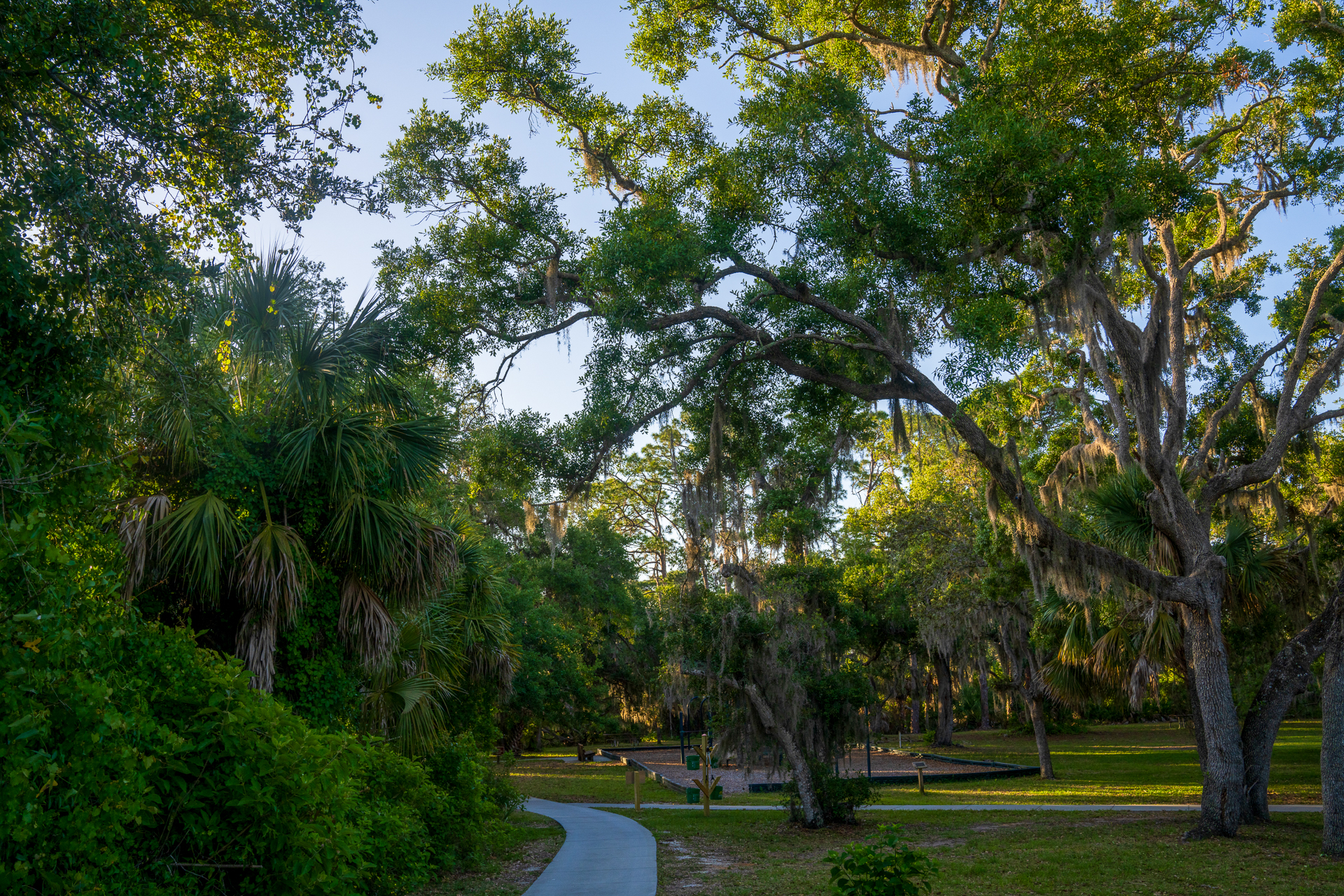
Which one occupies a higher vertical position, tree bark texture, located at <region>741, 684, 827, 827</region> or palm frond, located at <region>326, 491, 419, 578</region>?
palm frond, located at <region>326, 491, 419, 578</region>

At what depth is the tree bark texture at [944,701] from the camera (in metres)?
35.7

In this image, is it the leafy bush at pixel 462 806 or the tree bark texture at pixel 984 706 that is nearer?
the leafy bush at pixel 462 806

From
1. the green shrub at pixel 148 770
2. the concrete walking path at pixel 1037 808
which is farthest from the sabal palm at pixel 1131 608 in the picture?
the green shrub at pixel 148 770

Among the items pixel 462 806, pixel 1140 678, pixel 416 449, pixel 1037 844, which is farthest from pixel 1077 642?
pixel 416 449

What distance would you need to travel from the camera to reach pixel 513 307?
11461mm

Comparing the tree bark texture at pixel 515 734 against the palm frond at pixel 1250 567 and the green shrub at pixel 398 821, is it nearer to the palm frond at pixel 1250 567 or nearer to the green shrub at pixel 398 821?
the green shrub at pixel 398 821

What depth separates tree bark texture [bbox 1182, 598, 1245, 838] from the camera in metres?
11.7

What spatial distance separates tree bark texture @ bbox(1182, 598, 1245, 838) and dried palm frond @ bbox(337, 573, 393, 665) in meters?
10.8

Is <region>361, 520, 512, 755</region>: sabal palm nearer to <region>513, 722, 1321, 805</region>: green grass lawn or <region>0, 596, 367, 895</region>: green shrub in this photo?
<region>0, 596, 367, 895</region>: green shrub

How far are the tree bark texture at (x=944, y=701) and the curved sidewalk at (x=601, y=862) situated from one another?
2213 cm

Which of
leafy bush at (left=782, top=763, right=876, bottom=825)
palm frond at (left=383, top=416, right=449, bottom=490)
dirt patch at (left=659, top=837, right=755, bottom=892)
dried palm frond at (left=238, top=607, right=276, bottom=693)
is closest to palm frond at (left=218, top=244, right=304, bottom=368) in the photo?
palm frond at (left=383, top=416, right=449, bottom=490)

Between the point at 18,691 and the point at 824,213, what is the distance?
9.80 metres

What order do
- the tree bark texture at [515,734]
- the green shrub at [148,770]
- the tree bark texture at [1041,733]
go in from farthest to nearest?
the tree bark texture at [515,734]
the tree bark texture at [1041,733]
the green shrub at [148,770]

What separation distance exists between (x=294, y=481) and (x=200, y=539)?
1.39 metres
